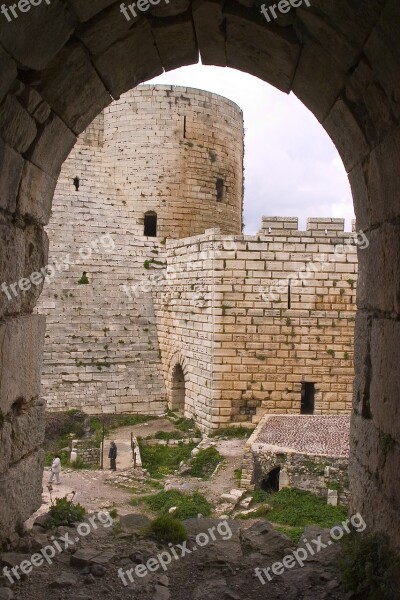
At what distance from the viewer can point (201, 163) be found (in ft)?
73.3

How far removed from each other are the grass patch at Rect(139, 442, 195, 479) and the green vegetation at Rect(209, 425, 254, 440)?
0.73 metres

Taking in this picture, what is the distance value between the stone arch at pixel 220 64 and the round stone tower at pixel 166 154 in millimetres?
16553

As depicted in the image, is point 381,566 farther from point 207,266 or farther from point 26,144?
point 207,266

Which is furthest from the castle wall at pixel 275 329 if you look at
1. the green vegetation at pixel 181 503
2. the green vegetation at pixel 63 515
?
the green vegetation at pixel 63 515

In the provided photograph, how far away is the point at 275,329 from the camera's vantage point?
1443 cm

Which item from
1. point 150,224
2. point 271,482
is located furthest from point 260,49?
point 150,224

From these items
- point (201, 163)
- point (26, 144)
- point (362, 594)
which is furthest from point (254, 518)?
point (201, 163)

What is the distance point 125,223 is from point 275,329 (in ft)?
29.5

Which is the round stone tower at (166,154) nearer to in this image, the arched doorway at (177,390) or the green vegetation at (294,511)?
the arched doorway at (177,390)

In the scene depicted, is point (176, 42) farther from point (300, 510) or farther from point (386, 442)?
point (300, 510)

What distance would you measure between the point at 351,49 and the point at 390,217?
1106mm

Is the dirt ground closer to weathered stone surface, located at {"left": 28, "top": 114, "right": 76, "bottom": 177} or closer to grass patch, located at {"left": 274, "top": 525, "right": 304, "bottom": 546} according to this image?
grass patch, located at {"left": 274, "top": 525, "right": 304, "bottom": 546}

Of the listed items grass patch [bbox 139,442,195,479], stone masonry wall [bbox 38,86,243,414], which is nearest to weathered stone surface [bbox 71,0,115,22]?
grass patch [bbox 139,442,195,479]

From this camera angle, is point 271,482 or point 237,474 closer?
point 271,482
